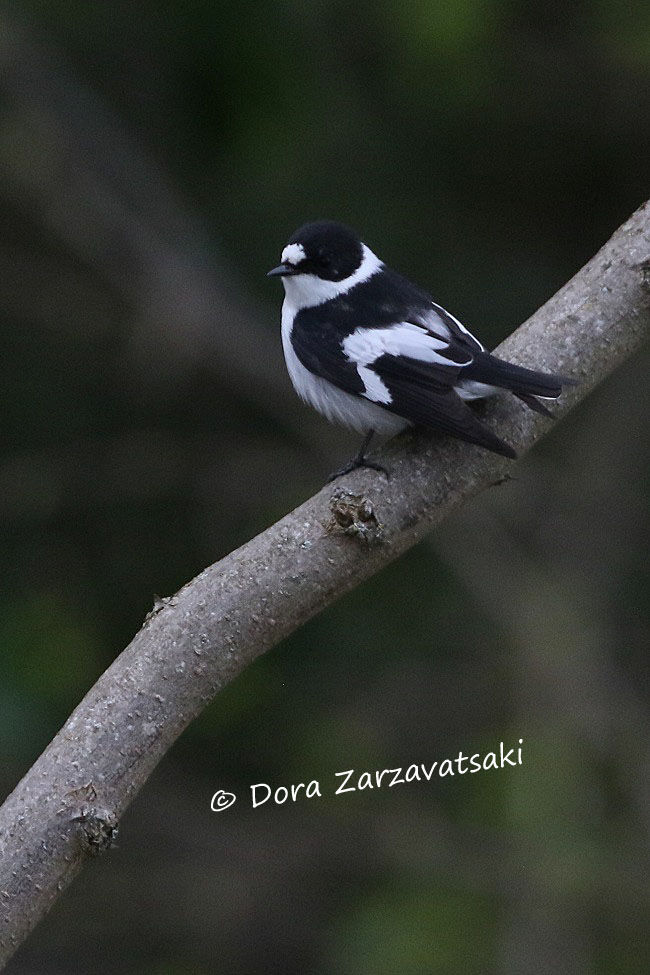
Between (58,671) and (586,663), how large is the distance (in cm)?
192

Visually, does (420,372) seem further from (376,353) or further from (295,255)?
(295,255)

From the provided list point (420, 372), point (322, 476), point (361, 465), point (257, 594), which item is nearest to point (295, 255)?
point (420, 372)

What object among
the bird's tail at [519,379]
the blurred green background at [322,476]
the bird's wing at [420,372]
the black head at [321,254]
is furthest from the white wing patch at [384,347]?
the blurred green background at [322,476]

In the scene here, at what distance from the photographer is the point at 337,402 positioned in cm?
285

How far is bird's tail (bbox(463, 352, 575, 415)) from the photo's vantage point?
2.37 m

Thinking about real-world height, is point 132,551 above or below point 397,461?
above

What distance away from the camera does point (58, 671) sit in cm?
390

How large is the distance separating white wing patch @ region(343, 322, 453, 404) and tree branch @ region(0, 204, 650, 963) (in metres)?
0.16

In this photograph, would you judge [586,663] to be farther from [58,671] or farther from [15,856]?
[15,856]

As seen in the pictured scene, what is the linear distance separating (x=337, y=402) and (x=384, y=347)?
184 millimetres

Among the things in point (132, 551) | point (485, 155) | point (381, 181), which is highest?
point (485, 155)

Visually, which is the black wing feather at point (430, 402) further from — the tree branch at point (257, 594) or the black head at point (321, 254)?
the black head at point (321, 254)

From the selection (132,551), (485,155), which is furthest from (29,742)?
(485,155)

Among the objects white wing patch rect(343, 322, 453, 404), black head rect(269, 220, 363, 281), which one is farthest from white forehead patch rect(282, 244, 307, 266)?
white wing patch rect(343, 322, 453, 404)
